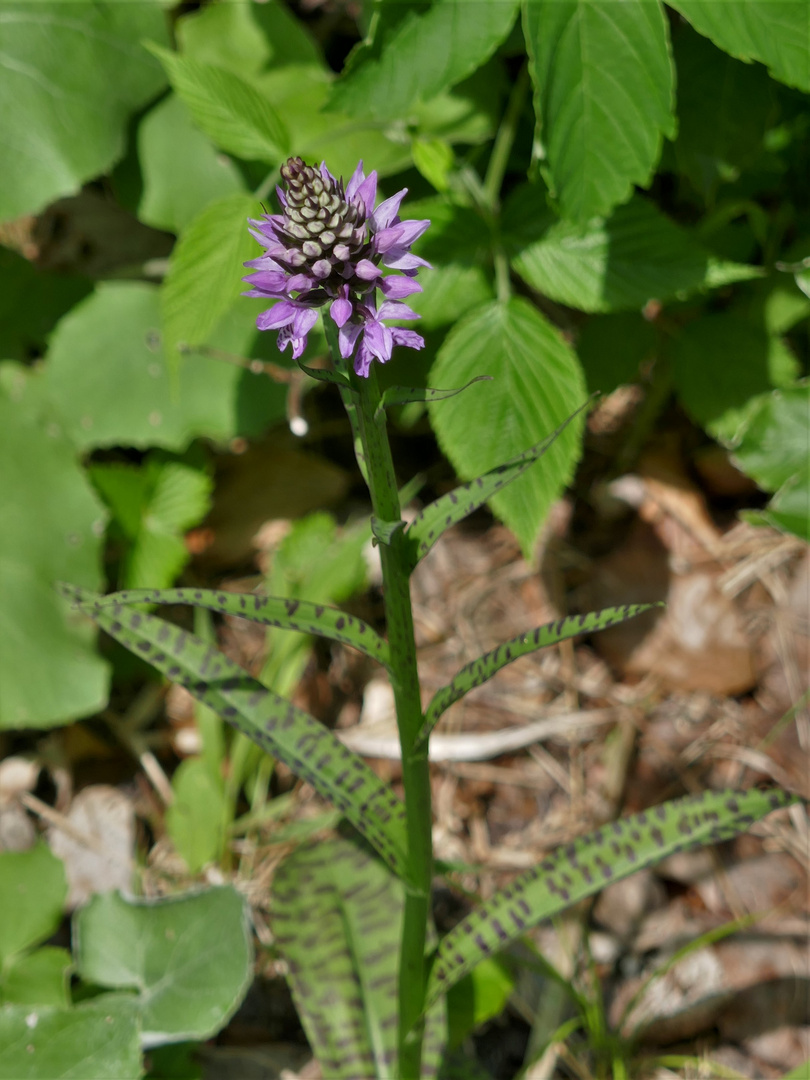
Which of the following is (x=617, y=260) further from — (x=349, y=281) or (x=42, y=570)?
(x=42, y=570)

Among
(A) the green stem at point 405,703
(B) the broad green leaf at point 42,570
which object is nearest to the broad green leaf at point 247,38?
(B) the broad green leaf at point 42,570

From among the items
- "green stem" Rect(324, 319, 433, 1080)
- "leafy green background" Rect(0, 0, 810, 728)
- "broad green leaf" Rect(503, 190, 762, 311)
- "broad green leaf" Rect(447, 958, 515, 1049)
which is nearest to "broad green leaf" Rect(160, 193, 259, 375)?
"leafy green background" Rect(0, 0, 810, 728)

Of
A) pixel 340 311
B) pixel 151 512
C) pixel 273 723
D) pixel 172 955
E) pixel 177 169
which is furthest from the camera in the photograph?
pixel 151 512

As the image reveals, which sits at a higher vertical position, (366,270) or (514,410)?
(366,270)

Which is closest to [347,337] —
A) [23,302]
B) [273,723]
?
[273,723]

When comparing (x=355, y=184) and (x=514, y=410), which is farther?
(x=514, y=410)

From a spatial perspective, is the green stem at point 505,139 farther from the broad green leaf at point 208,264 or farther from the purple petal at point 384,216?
the purple petal at point 384,216

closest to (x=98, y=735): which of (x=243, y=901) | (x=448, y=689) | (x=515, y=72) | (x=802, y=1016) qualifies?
(x=243, y=901)

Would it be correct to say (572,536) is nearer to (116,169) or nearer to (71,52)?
(116,169)
